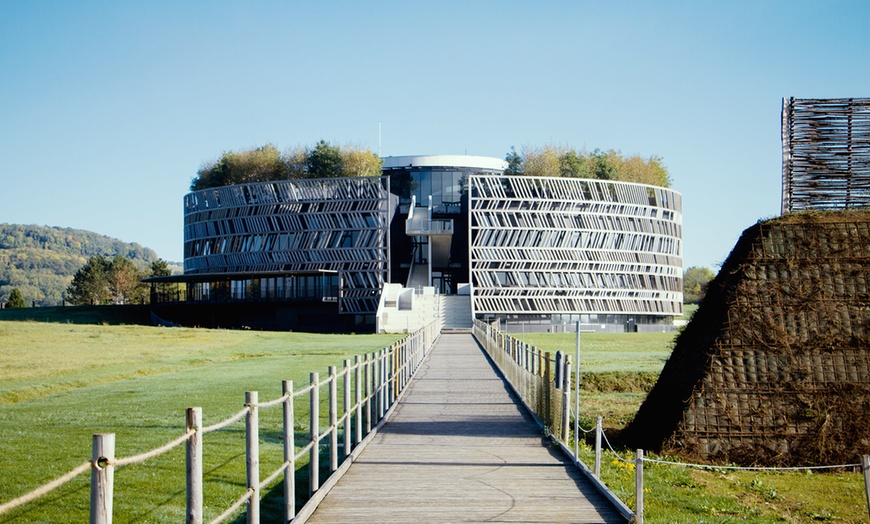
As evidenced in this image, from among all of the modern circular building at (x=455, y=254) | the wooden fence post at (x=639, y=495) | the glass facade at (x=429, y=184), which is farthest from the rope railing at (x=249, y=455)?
the glass facade at (x=429, y=184)

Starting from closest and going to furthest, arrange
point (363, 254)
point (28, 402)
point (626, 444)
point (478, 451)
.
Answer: point (478, 451), point (626, 444), point (28, 402), point (363, 254)

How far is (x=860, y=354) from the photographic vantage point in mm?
16531

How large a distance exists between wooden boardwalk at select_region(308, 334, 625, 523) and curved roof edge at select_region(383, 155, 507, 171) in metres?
71.9

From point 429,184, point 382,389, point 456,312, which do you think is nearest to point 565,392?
point 382,389

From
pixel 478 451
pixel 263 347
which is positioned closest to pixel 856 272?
pixel 478 451

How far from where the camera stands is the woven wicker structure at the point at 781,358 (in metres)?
16.0

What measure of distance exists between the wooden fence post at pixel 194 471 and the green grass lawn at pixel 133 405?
3.34 meters

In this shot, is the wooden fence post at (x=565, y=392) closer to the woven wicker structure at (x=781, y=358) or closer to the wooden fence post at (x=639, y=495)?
the woven wicker structure at (x=781, y=358)

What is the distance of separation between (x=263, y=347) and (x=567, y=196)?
121 feet

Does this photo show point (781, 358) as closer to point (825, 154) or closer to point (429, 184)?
point (825, 154)

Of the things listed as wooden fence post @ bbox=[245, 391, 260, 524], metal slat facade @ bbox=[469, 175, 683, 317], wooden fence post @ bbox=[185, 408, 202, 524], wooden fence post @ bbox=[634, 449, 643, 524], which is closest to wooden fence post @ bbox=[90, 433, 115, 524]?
Answer: wooden fence post @ bbox=[185, 408, 202, 524]

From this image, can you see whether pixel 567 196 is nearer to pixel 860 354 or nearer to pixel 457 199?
pixel 457 199

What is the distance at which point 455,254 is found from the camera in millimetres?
83750

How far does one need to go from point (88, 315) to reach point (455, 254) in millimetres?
33905
